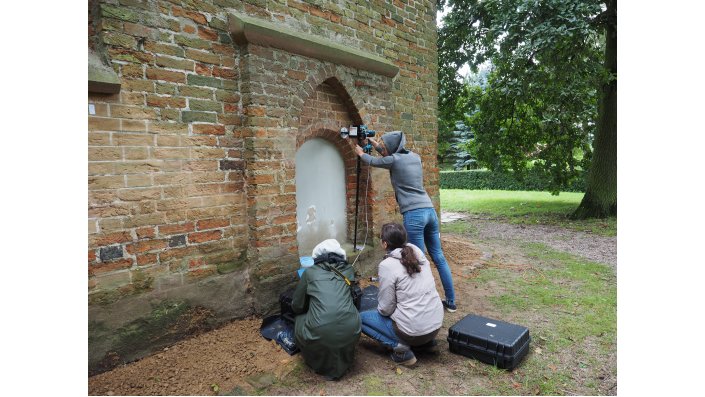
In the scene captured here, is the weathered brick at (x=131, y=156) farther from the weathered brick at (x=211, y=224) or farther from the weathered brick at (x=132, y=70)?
the weathered brick at (x=211, y=224)

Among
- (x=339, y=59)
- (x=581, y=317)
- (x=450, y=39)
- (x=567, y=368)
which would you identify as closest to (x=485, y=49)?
(x=450, y=39)

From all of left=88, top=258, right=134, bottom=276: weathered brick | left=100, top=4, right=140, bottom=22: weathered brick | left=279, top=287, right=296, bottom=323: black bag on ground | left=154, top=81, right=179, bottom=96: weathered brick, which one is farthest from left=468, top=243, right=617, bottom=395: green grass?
left=100, top=4, right=140, bottom=22: weathered brick

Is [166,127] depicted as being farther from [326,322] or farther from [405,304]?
[405,304]

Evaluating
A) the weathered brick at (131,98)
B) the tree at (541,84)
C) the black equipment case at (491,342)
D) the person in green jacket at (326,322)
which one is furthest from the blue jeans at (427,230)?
the tree at (541,84)

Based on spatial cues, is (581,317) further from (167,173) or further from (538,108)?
(538,108)

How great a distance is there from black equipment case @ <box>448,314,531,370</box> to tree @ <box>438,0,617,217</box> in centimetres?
588

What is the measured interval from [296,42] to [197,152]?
1537 millimetres

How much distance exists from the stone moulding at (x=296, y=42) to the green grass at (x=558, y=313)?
11.0 feet

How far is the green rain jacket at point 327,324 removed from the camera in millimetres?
3119

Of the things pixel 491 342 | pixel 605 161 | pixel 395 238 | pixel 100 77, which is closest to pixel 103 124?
pixel 100 77

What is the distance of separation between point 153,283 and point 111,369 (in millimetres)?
721

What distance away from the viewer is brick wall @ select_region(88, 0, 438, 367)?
324cm

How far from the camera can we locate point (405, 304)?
337 centimetres

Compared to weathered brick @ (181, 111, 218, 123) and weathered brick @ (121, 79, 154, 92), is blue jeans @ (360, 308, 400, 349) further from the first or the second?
weathered brick @ (121, 79, 154, 92)
